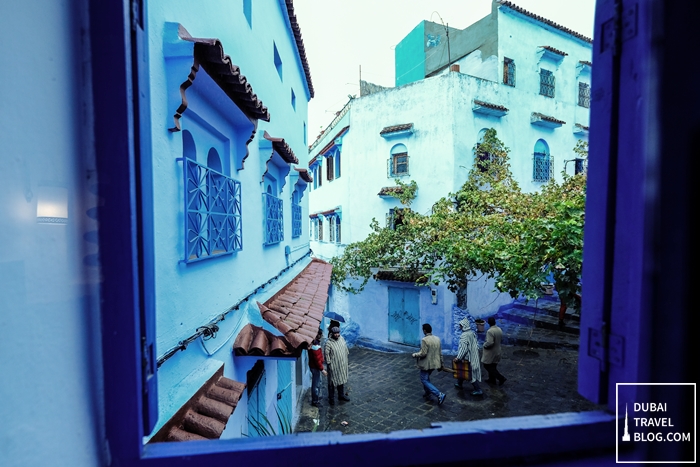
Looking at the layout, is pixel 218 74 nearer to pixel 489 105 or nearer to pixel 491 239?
pixel 491 239

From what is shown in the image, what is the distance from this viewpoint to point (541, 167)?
14.8 meters

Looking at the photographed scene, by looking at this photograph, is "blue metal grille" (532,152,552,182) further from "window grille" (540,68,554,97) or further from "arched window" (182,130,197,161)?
"arched window" (182,130,197,161)

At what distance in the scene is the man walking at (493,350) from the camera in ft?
27.1

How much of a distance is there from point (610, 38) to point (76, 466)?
206 centimetres

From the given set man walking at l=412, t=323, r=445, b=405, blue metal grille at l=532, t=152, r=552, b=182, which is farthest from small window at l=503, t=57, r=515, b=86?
man walking at l=412, t=323, r=445, b=405

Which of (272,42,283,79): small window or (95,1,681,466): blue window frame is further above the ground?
(272,42,283,79): small window

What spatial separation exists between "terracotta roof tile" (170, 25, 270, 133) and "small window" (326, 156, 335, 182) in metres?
13.5

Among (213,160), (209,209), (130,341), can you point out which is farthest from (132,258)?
(213,160)

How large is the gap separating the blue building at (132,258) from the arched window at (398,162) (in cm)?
1261

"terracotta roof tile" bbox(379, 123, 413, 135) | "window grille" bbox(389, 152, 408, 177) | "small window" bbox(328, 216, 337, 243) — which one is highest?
"terracotta roof tile" bbox(379, 123, 413, 135)

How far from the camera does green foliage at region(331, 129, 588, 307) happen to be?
609cm

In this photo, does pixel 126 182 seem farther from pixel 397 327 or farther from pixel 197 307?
pixel 397 327

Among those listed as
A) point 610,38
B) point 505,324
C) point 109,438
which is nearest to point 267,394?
point 109,438

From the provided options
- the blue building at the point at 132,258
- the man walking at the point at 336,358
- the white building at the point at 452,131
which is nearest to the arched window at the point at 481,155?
the white building at the point at 452,131
